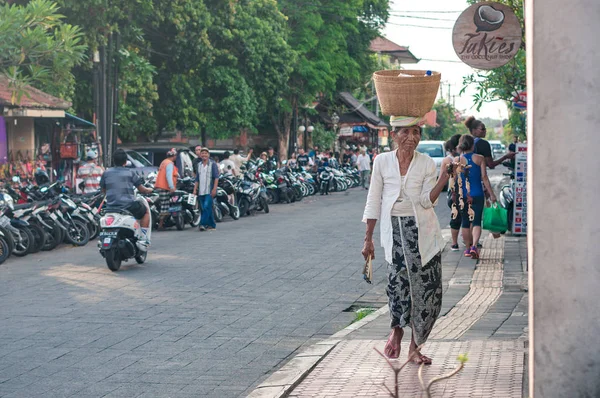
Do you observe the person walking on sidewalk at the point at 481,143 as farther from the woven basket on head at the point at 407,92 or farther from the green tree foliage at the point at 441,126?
the green tree foliage at the point at 441,126

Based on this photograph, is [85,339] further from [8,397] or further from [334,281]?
[334,281]

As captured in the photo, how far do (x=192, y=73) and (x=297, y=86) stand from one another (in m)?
9.21

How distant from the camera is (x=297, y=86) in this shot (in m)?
43.1

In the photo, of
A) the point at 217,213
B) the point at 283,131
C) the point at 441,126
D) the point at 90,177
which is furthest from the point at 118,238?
the point at 441,126

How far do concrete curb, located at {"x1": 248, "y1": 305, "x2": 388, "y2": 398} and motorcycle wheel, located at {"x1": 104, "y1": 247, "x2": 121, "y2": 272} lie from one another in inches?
208

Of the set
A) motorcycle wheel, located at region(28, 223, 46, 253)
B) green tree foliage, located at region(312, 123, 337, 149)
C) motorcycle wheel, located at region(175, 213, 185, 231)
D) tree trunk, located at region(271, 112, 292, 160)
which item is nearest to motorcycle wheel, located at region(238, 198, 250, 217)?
motorcycle wheel, located at region(175, 213, 185, 231)

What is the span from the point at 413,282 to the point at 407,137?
Result: 101 cm

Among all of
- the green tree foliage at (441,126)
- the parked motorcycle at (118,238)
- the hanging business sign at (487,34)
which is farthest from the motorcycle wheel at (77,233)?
the green tree foliage at (441,126)

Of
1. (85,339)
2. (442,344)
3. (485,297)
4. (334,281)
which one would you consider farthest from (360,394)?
(334,281)

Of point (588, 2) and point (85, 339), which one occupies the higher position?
point (588, 2)

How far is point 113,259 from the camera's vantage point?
Answer: 498 inches

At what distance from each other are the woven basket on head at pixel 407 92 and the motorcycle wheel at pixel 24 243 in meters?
9.97

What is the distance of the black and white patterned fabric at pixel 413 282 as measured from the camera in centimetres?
652

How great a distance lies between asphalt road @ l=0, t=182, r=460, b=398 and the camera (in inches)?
267
